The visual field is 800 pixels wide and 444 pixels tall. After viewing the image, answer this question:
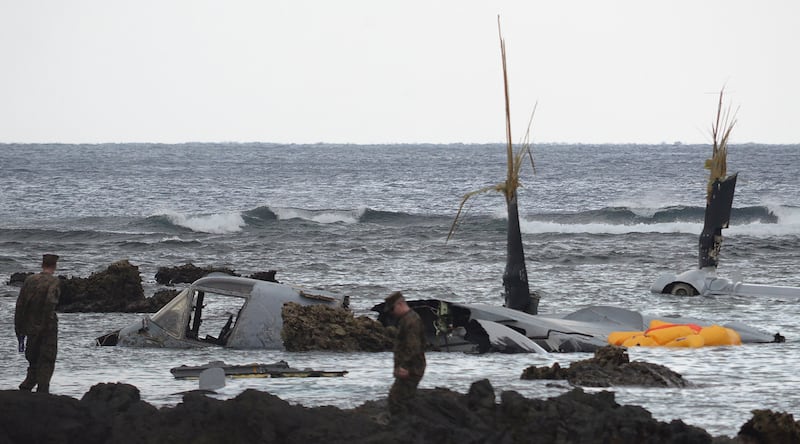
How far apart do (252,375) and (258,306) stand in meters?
2.53

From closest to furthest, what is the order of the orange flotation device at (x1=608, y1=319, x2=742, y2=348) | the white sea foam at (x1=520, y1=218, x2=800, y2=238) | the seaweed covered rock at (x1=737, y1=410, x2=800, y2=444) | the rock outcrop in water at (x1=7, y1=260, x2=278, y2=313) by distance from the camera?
the seaweed covered rock at (x1=737, y1=410, x2=800, y2=444)
the orange flotation device at (x1=608, y1=319, x2=742, y2=348)
the rock outcrop in water at (x1=7, y1=260, x2=278, y2=313)
the white sea foam at (x1=520, y1=218, x2=800, y2=238)

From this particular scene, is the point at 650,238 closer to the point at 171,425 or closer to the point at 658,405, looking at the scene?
the point at 658,405

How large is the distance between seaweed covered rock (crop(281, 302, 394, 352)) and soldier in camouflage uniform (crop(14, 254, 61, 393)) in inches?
174

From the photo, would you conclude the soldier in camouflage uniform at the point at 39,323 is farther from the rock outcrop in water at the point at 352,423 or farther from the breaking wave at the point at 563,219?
the breaking wave at the point at 563,219

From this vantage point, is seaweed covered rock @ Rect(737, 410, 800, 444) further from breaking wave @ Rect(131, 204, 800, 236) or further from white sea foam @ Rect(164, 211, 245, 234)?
white sea foam @ Rect(164, 211, 245, 234)

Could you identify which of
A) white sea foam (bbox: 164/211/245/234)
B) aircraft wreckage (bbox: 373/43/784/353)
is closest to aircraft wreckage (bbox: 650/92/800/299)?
aircraft wreckage (bbox: 373/43/784/353)

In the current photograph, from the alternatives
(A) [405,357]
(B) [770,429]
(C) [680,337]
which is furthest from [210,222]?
(B) [770,429]

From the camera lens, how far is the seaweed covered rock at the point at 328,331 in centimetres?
1560

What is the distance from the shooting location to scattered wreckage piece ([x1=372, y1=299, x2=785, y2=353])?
15.7m

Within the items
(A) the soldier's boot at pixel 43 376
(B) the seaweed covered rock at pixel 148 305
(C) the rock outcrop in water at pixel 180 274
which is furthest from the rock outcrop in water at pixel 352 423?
(C) the rock outcrop in water at pixel 180 274

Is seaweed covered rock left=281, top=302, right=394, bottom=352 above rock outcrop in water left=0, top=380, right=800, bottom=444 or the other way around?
the other way around

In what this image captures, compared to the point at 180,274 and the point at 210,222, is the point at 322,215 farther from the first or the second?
the point at 180,274

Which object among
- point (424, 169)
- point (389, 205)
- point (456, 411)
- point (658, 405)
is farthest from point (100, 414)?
point (424, 169)

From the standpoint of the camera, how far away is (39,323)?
463 inches
